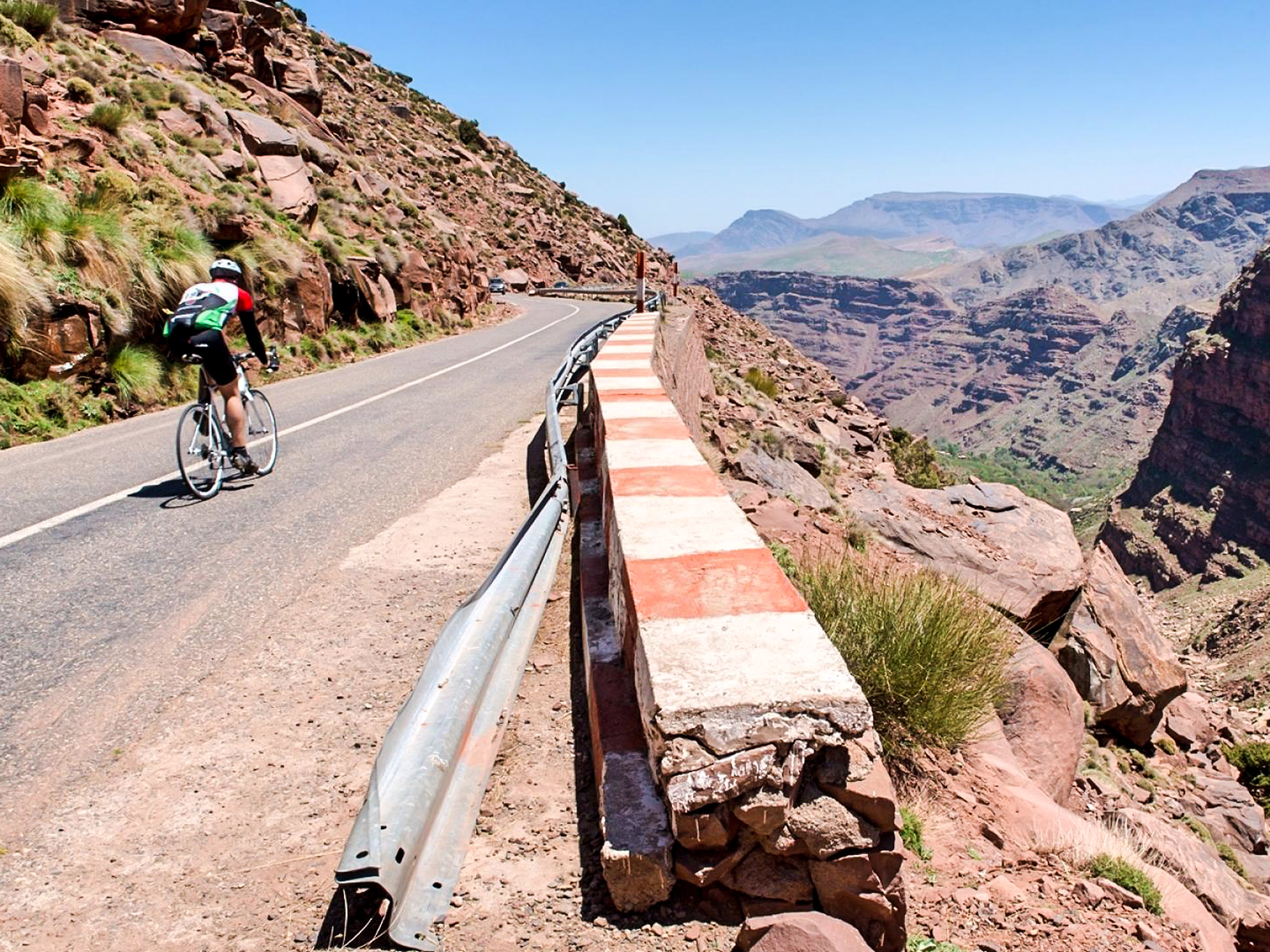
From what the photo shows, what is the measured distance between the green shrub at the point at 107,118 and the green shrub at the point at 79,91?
40 cm

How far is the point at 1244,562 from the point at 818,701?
89555mm

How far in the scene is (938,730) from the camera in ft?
11.2

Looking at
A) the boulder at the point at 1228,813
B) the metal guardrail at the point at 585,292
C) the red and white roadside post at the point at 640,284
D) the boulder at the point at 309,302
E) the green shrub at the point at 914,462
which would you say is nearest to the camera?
the boulder at the point at 1228,813

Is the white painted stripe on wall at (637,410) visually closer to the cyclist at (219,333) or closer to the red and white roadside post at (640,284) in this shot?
the cyclist at (219,333)

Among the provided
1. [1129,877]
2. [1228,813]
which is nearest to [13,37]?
[1129,877]

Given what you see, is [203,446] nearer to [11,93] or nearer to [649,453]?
[649,453]

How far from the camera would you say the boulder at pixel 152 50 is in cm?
1906

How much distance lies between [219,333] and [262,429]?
1.16 metres

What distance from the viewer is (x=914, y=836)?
8.93 feet

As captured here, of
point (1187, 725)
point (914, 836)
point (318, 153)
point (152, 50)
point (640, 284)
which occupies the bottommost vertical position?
point (1187, 725)

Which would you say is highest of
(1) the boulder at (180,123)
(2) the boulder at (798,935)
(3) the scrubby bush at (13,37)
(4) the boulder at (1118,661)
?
(3) the scrubby bush at (13,37)

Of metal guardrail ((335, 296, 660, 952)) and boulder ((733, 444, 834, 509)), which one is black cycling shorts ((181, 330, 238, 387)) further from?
boulder ((733, 444, 834, 509))

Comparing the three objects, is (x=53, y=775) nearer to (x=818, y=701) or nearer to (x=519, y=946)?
(x=519, y=946)

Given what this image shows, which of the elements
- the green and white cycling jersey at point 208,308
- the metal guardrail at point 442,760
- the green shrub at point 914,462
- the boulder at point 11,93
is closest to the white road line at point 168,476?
the green and white cycling jersey at point 208,308
